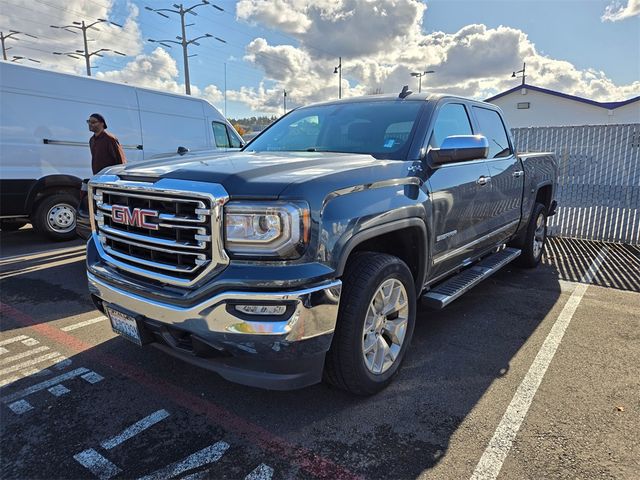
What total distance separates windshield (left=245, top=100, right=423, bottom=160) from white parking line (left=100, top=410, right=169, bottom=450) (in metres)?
2.19

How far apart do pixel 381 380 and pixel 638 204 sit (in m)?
7.57

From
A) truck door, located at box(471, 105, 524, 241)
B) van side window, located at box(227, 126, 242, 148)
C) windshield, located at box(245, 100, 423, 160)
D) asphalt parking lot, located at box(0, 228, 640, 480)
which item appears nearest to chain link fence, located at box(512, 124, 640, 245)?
truck door, located at box(471, 105, 524, 241)

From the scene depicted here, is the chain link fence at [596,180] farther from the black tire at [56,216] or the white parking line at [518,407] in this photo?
the black tire at [56,216]

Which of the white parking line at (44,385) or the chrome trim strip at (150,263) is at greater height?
the chrome trim strip at (150,263)

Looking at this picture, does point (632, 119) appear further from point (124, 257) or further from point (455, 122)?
point (124, 257)

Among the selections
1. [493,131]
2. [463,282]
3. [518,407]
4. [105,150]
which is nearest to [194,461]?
[518,407]

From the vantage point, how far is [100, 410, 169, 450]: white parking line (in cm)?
244

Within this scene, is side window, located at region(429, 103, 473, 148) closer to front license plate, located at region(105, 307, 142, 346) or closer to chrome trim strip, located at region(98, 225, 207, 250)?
chrome trim strip, located at region(98, 225, 207, 250)

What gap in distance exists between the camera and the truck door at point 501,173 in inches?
174

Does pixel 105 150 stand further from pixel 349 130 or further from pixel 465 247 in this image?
pixel 465 247

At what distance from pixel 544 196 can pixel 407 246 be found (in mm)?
4184

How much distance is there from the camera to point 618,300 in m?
5.07

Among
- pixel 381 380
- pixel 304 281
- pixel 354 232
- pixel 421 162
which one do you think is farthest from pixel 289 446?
pixel 421 162

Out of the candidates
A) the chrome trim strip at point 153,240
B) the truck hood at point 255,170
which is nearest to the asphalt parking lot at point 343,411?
the chrome trim strip at point 153,240
